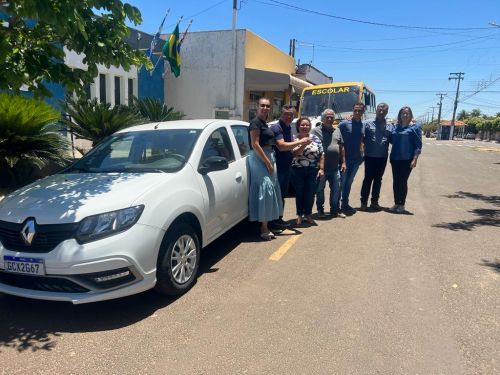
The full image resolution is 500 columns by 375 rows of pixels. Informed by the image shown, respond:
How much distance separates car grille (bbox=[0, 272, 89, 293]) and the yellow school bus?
43.7 ft

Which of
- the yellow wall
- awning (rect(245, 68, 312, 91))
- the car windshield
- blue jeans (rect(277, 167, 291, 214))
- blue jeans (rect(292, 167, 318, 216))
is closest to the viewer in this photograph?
the car windshield

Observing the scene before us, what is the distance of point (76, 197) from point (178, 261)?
1.06 meters

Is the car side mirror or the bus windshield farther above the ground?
the bus windshield

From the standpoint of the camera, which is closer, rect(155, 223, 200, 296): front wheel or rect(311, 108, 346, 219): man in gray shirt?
rect(155, 223, 200, 296): front wheel

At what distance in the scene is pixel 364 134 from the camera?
705cm

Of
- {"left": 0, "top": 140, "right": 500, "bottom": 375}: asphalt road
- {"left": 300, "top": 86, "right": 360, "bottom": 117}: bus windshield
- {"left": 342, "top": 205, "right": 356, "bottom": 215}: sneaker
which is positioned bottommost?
{"left": 0, "top": 140, "right": 500, "bottom": 375}: asphalt road

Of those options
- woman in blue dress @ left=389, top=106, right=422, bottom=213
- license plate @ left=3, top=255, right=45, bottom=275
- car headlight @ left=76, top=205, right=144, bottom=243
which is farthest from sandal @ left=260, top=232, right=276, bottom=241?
license plate @ left=3, top=255, right=45, bottom=275

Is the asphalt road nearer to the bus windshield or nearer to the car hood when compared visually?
the car hood

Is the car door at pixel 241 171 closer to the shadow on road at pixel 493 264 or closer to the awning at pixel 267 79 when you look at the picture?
the shadow on road at pixel 493 264

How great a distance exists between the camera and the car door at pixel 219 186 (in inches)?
170

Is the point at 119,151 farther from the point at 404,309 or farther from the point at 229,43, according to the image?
the point at 229,43

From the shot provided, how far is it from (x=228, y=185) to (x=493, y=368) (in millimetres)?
3018

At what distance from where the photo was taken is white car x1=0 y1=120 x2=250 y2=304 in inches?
124

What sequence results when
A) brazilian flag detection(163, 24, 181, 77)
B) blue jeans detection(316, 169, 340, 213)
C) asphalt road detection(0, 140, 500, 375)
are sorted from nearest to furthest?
asphalt road detection(0, 140, 500, 375) → blue jeans detection(316, 169, 340, 213) → brazilian flag detection(163, 24, 181, 77)
